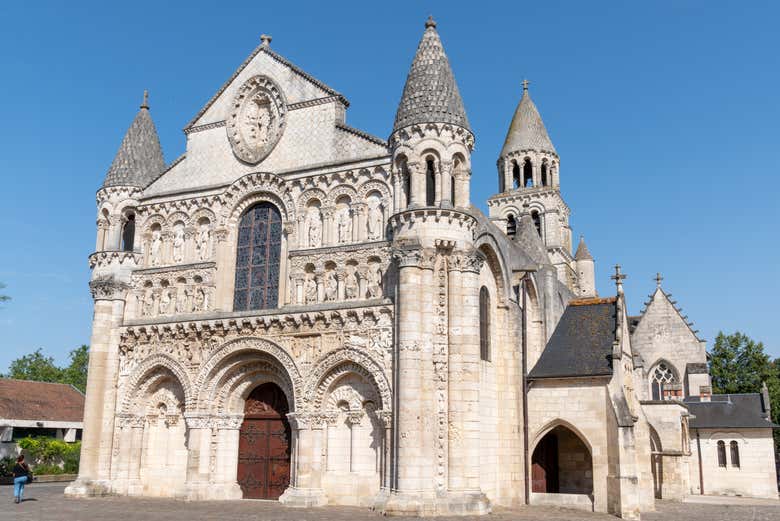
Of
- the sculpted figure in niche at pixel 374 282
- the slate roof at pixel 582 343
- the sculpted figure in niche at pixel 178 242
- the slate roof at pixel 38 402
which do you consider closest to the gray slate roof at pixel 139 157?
the sculpted figure in niche at pixel 178 242

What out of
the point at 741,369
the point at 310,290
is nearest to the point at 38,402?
the point at 310,290

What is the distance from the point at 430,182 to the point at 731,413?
73.6 feet

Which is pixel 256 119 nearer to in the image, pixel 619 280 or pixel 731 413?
pixel 619 280

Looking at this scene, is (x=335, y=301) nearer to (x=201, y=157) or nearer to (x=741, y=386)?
(x=201, y=157)

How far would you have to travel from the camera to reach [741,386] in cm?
4725

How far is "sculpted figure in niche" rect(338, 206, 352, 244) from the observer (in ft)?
76.4

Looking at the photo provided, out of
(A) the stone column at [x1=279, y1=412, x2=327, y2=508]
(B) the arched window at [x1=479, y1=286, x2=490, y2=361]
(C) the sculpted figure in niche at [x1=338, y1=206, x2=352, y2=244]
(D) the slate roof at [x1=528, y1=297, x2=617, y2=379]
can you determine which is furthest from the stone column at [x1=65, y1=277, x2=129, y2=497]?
(D) the slate roof at [x1=528, y1=297, x2=617, y2=379]

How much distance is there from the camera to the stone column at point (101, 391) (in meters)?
24.4

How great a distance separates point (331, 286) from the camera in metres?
23.0

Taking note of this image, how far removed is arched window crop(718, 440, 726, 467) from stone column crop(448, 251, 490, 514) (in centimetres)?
2028

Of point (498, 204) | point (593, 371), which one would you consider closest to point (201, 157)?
point (593, 371)

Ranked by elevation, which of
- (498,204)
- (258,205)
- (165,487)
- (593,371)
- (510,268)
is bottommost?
(165,487)

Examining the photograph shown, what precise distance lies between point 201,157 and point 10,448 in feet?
71.3

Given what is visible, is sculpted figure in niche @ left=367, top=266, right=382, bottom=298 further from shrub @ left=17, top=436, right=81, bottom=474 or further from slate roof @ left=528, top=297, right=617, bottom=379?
shrub @ left=17, top=436, right=81, bottom=474
